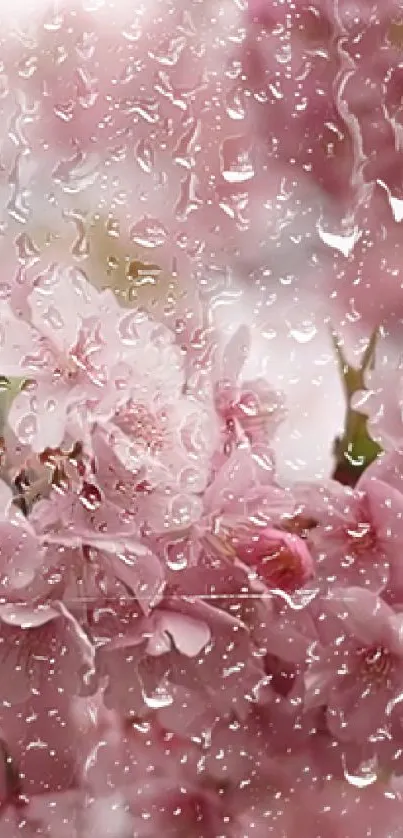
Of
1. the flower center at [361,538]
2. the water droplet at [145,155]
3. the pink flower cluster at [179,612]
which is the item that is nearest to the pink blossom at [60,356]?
the pink flower cluster at [179,612]

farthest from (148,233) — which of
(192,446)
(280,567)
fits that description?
(280,567)

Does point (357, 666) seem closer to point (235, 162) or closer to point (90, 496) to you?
point (90, 496)

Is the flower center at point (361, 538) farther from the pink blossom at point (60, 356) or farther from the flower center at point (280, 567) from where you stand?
the pink blossom at point (60, 356)

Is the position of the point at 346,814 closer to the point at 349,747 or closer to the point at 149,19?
the point at 349,747

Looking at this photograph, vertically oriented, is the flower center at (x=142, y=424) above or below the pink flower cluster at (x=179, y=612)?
above

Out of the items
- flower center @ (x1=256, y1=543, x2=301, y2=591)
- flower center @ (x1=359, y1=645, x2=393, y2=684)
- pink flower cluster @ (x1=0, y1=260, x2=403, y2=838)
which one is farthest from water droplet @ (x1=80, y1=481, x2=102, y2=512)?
flower center @ (x1=359, y1=645, x2=393, y2=684)

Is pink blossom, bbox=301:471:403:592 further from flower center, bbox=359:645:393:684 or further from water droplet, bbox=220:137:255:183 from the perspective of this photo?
water droplet, bbox=220:137:255:183

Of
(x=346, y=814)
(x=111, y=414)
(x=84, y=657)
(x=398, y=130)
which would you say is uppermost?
(x=398, y=130)

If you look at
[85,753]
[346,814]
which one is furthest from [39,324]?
[346,814]
